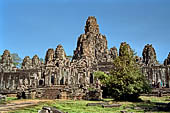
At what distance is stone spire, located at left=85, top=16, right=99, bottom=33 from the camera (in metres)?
69.8

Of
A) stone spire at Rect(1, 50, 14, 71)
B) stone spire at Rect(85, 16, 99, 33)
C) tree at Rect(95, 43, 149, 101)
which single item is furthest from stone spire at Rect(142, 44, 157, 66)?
stone spire at Rect(1, 50, 14, 71)

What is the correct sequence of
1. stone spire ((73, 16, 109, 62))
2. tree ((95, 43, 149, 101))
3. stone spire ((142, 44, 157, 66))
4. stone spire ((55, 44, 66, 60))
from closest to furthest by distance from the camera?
1. tree ((95, 43, 149, 101))
2. stone spire ((142, 44, 157, 66))
3. stone spire ((55, 44, 66, 60))
4. stone spire ((73, 16, 109, 62))

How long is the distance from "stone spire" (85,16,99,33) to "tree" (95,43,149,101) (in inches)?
1915

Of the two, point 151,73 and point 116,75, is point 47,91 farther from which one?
point 151,73

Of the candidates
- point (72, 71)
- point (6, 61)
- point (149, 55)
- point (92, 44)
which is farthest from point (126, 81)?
point (92, 44)

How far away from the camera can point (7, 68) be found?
54000mm

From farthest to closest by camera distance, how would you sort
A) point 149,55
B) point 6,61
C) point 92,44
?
point 92,44
point 6,61
point 149,55

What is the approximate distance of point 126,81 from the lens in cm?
2027

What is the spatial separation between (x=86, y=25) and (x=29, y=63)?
2395cm

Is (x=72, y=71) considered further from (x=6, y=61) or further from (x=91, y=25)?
(x=91, y=25)

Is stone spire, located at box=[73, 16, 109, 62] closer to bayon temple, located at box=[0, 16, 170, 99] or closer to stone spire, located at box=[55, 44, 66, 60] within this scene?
bayon temple, located at box=[0, 16, 170, 99]

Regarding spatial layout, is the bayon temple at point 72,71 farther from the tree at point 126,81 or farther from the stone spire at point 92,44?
the tree at point 126,81

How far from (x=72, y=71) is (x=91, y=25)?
33.3 meters

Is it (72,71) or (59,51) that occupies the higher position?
(59,51)
